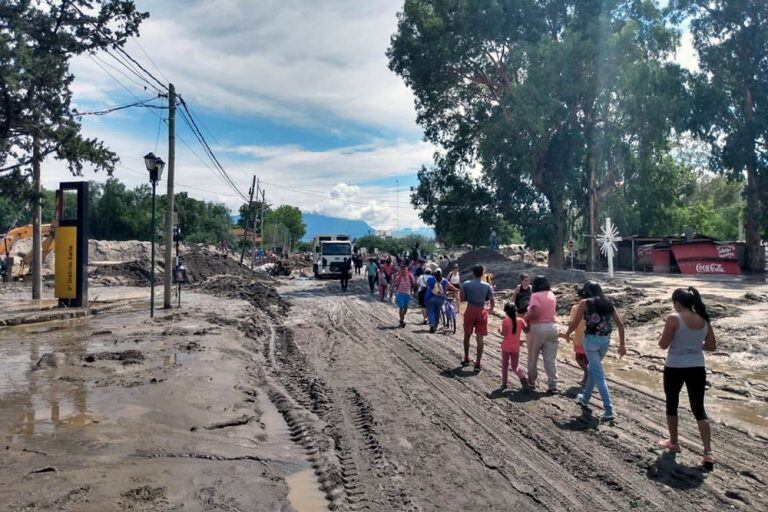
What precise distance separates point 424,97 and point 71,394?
33.0 meters

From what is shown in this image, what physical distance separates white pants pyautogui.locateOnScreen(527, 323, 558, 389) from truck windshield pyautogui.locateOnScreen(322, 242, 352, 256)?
103 feet

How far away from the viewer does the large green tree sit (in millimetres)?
30562

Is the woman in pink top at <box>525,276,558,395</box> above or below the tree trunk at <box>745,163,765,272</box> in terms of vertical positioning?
below

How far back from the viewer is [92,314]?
17.1 metres

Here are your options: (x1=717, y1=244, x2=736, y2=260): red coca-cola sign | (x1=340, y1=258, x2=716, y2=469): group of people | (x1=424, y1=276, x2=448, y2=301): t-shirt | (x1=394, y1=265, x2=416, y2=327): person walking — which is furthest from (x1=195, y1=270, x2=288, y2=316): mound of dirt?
(x1=717, y1=244, x2=736, y2=260): red coca-cola sign

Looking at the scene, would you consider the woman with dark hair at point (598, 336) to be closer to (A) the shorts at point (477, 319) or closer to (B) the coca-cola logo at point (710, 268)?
(A) the shorts at point (477, 319)

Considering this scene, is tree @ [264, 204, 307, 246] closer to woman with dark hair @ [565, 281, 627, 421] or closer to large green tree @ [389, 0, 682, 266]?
large green tree @ [389, 0, 682, 266]

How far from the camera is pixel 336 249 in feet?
130

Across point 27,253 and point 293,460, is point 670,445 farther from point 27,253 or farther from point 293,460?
point 27,253

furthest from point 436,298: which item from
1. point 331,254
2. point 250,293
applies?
point 331,254

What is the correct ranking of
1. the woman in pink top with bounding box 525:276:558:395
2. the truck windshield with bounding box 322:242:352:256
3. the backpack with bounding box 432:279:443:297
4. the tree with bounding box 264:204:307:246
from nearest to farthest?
the woman in pink top with bounding box 525:276:558:395 → the backpack with bounding box 432:279:443:297 → the truck windshield with bounding box 322:242:352:256 → the tree with bounding box 264:204:307:246

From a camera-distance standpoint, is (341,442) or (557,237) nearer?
(341,442)

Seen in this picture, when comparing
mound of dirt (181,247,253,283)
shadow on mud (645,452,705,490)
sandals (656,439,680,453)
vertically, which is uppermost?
mound of dirt (181,247,253,283)

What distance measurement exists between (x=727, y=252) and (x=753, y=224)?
157 inches
